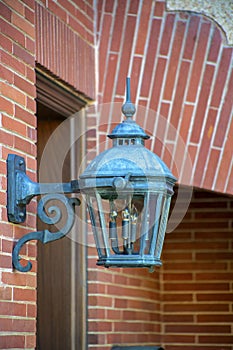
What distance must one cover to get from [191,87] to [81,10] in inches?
27.9

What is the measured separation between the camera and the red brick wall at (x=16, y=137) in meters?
3.81

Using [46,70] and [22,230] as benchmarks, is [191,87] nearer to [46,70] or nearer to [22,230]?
[46,70]

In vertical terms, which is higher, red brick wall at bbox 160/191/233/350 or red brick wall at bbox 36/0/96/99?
red brick wall at bbox 36/0/96/99

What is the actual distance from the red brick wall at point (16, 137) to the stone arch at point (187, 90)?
910 millimetres

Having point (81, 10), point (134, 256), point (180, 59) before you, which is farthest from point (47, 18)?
point (134, 256)

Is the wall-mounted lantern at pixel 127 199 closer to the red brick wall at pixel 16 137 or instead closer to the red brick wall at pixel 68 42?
the red brick wall at pixel 16 137

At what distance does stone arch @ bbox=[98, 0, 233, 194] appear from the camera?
16.2 feet

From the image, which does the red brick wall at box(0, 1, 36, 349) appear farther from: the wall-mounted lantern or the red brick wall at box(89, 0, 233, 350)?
the red brick wall at box(89, 0, 233, 350)

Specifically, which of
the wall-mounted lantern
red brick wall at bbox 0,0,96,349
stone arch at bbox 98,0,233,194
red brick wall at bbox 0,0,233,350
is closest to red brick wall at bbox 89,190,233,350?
red brick wall at bbox 0,0,233,350

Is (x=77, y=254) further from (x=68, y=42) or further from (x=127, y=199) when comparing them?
(x=127, y=199)

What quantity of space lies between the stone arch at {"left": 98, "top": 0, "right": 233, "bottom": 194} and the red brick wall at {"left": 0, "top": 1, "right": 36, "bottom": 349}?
91 centimetres

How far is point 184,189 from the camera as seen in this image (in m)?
5.34

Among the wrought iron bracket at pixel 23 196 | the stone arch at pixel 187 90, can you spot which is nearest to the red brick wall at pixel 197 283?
the stone arch at pixel 187 90

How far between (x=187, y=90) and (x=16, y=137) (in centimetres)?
128
